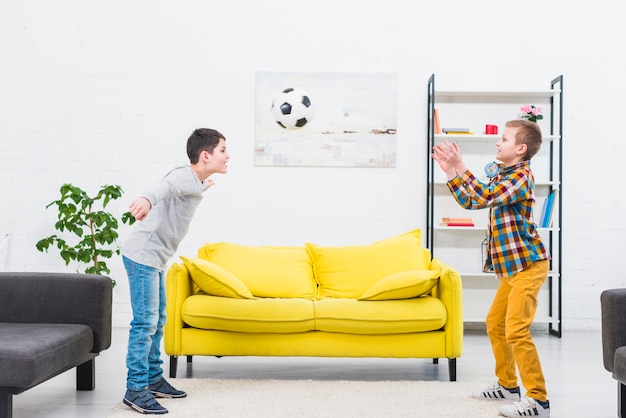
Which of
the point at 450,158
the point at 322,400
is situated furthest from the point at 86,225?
the point at 450,158

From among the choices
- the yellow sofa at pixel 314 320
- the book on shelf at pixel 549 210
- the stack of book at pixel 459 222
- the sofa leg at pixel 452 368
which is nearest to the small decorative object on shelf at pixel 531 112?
the book on shelf at pixel 549 210

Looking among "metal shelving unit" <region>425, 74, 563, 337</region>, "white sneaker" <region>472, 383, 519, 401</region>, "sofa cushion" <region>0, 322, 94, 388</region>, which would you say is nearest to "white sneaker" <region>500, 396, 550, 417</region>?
"white sneaker" <region>472, 383, 519, 401</region>

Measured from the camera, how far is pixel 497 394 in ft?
10.9

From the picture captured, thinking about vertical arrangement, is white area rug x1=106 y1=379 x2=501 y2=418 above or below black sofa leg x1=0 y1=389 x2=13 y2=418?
below

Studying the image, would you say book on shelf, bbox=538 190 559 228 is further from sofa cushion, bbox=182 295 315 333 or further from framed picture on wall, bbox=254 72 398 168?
sofa cushion, bbox=182 295 315 333

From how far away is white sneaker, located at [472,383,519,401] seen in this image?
3.32 metres

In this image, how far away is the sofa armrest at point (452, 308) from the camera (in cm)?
373

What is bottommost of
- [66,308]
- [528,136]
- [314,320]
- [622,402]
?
[622,402]

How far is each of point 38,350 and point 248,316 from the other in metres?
1.19

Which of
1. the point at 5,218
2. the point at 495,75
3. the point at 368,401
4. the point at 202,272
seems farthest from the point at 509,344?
the point at 5,218

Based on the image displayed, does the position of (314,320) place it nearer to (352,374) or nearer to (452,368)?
(352,374)

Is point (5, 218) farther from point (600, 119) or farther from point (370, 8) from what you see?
point (600, 119)

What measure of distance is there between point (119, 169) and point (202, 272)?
2045mm

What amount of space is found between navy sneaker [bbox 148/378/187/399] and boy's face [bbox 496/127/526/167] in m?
1.79
